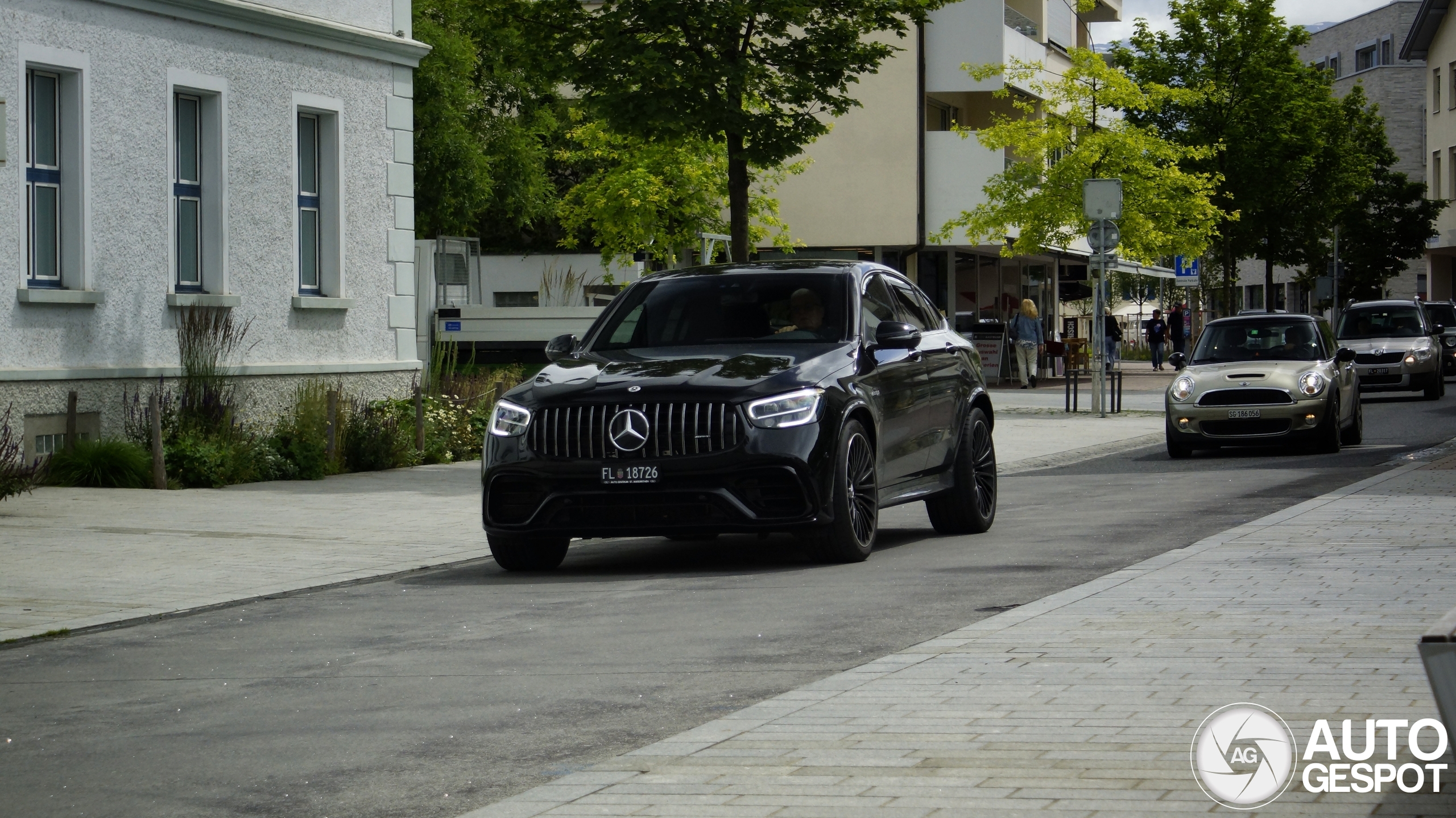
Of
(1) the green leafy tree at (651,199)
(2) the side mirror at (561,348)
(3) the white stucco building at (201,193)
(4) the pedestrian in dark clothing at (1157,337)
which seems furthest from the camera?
(4) the pedestrian in dark clothing at (1157,337)

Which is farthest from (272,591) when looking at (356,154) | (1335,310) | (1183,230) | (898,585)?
(1335,310)

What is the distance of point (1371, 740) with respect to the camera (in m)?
5.30

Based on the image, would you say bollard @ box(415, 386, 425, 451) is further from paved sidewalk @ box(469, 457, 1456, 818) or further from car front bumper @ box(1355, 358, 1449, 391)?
car front bumper @ box(1355, 358, 1449, 391)

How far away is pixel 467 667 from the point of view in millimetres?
7566

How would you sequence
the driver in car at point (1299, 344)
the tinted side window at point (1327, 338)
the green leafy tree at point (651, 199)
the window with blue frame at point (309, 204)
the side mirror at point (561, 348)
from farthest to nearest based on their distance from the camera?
the green leafy tree at point (651, 199), the tinted side window at point (1327, 338), the driver in car at point (1299, 344), the window with blue frame at point (309, 204), the side mirror at point (561, 348)

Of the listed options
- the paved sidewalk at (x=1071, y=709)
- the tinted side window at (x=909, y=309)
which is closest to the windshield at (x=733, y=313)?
the tinted side window at (x=909, y=309)

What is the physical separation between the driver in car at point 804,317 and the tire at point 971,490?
1.49 meters

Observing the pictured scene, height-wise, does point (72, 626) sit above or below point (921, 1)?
below

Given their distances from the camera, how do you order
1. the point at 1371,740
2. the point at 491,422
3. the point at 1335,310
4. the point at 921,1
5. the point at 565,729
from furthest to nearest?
the point at 1335,310 → the point at 921,1 → the point at 491,422 → the point at 565,729 → the point at 1371,740

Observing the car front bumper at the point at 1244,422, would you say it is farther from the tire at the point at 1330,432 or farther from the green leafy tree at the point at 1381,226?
the green leafy tree at the point at 1381,226

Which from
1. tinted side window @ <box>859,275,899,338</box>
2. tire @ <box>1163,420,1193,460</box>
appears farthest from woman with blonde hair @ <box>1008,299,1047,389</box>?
tinted side window @ <box>859,275,899,338</box>

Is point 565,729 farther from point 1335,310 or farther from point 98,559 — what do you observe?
point 1335,310

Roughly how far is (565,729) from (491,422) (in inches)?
186

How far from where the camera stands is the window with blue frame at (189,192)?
18.5 meters
